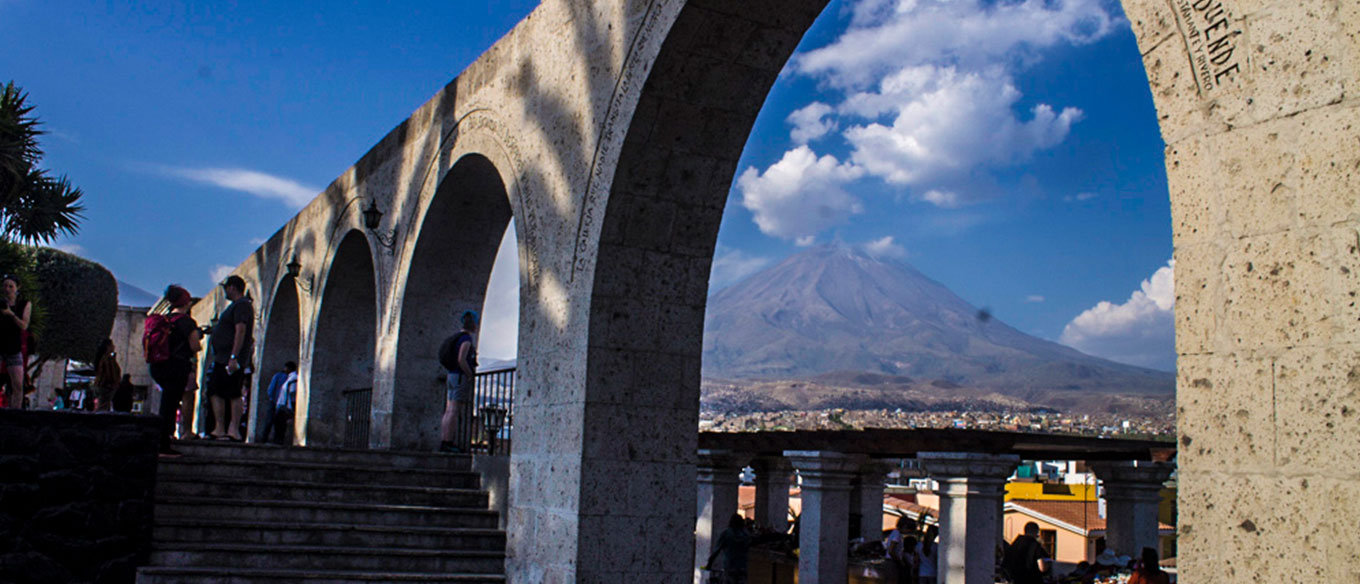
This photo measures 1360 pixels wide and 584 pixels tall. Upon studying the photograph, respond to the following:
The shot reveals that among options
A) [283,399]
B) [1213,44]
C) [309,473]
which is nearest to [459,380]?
[309,473]

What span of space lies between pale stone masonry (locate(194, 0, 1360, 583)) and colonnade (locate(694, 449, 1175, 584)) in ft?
12.6

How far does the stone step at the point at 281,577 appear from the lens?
5.76m

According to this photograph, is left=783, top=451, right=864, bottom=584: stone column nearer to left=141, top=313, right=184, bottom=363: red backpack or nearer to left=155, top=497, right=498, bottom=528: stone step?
left=155, top=497, right=498, bottom=528: stone step

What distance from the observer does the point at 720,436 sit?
1343 cm

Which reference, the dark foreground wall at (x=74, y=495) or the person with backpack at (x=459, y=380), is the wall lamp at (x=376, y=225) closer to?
the person with backpack at (x=459, y=380)

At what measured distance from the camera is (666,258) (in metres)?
5.83

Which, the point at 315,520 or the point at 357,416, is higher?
the point at 357,416

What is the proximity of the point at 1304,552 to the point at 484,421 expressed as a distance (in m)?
7.11

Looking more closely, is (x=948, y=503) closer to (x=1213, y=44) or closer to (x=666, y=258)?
(x=666, y=258)

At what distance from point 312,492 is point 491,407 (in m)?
1.55

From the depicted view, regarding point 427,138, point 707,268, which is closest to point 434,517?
point 707,268

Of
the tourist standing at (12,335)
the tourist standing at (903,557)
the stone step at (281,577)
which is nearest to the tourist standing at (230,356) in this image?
the tourist standing at (12,335)

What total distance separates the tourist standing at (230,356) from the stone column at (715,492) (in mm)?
6931

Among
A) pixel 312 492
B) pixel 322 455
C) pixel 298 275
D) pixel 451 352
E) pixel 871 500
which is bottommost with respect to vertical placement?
pixel 871 500
